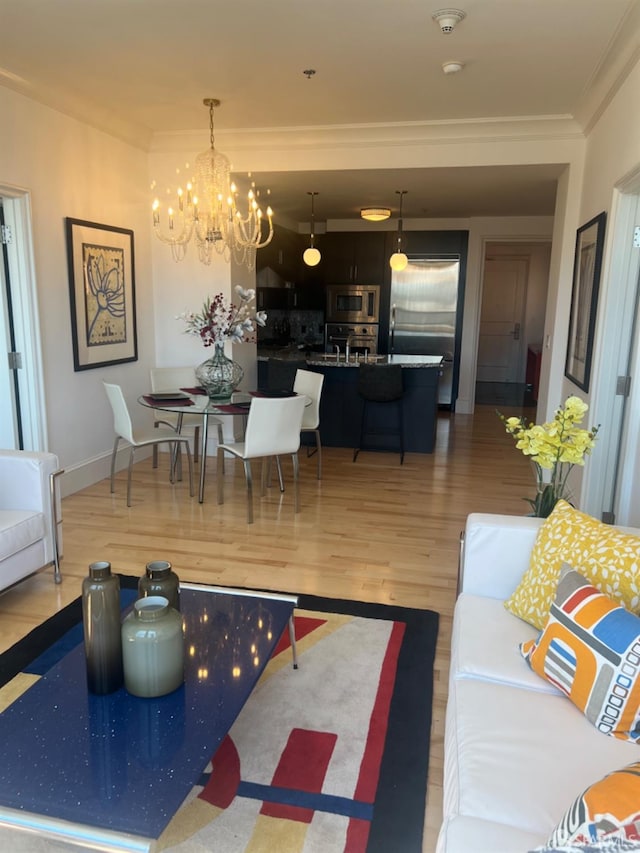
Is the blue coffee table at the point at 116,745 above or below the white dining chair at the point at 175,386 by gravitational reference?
below

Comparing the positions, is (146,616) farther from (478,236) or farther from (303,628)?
(478,236)

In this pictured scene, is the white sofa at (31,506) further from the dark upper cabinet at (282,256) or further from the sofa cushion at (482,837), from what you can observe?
the dark upper cabinet at (282,256)

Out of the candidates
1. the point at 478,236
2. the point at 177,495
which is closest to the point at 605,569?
the point at 177,495

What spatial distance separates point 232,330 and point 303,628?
7.52 ft

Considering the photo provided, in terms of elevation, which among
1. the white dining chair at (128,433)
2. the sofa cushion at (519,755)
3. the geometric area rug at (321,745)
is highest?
the white dining chair at (128,433)

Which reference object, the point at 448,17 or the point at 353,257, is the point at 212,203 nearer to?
the point at 448,17

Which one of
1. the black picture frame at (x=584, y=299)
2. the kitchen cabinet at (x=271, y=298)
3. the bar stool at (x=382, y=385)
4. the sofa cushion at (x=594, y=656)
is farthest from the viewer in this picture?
the kitchen cabinet at (x=271, y=298)

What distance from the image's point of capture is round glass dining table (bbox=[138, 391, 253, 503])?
4117 mm

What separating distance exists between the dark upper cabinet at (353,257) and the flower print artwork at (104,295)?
168 inches

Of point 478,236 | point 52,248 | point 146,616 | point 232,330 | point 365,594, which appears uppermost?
point 478,236

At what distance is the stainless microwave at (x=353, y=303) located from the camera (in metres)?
8.70

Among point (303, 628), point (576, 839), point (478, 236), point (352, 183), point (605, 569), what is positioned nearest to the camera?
point (576, 839)

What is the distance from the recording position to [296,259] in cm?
866

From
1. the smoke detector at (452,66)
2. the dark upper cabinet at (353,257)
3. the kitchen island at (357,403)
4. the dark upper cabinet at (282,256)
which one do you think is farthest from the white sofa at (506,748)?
the dark upper cabinet at (353,257)
